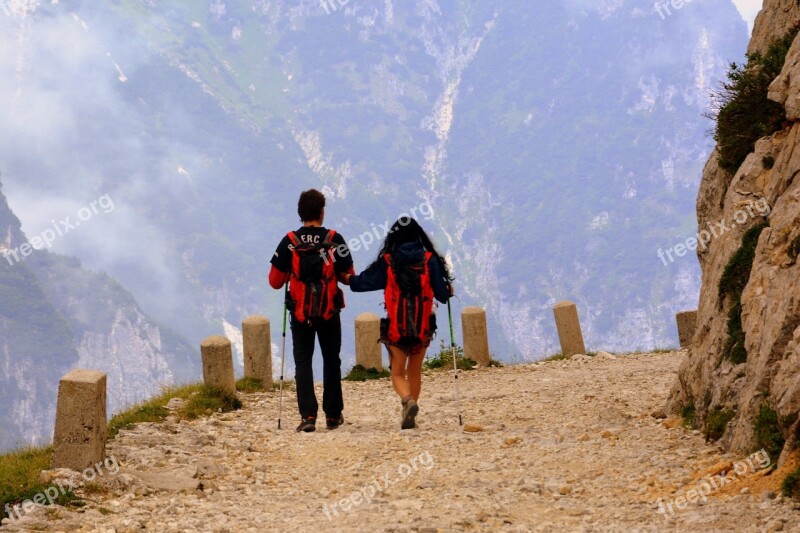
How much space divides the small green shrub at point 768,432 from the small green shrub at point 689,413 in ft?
7.16

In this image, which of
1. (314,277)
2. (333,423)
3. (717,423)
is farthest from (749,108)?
(333,423)

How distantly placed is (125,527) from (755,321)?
18.7 ft

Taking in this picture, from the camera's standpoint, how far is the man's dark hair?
11641mm

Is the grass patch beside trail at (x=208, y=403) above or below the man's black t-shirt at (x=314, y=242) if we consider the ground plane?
below

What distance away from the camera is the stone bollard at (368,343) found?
63.5 feet

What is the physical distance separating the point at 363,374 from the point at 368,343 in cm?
77

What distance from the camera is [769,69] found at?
1141cm

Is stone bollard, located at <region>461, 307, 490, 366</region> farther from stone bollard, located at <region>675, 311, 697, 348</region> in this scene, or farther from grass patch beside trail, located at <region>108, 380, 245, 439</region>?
grass patch beside trail, located at <region>108, 380, 245, 439</region>

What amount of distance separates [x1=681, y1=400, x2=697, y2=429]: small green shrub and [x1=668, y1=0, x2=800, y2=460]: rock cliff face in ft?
0.05

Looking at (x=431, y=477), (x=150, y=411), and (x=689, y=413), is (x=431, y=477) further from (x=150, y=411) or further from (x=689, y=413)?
(x=150, y=411)

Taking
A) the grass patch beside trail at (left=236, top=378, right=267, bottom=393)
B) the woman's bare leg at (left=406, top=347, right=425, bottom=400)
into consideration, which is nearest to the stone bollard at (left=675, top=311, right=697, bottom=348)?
the grass patch beside trail at (left=236, top=378, right=267, bottom=393)

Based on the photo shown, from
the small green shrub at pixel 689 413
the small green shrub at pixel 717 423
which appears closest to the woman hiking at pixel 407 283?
the small green shrub at pixel 689 413

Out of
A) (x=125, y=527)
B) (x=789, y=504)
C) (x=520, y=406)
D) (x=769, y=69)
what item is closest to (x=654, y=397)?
(x=520, y=406)

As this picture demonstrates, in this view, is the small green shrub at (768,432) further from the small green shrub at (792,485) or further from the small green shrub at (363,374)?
the small green shrub at (363,374)
